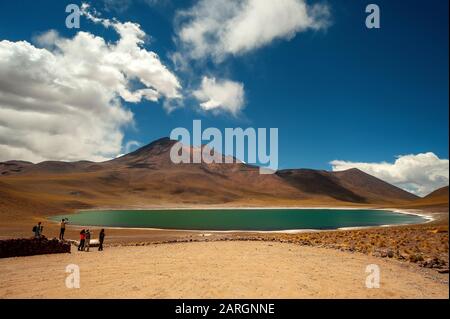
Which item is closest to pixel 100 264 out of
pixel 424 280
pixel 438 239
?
pixel 424 280

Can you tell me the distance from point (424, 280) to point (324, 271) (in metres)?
4.06

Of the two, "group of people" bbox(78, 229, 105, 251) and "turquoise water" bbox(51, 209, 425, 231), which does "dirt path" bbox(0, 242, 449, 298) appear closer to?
"group of people" bbox(78, 229, 105, 251)

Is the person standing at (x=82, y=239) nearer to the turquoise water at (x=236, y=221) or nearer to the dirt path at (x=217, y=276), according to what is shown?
the dirt path at (x=217, y=276)

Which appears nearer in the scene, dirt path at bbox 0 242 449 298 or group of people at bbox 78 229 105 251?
dirt path at bbox 0 242 449 298

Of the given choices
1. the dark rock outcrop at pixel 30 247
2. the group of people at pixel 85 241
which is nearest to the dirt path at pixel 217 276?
the dark rock outcrop at pixel 30 247

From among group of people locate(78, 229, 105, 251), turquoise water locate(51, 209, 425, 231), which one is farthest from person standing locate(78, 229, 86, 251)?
turquoise water locate(51, 209, 425, 231)

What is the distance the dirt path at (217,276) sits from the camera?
1312 cm

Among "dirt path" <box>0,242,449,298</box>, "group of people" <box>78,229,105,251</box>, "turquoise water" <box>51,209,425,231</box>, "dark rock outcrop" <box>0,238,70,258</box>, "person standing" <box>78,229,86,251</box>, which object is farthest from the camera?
"turquoise water" <box>51,209,425,231</box>

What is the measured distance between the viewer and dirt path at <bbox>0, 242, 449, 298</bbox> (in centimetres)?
1312

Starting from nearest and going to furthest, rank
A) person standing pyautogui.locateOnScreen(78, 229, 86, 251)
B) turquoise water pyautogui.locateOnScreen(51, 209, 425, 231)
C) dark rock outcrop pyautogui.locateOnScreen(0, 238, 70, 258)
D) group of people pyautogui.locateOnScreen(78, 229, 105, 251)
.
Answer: dark rock outcrop pyautogui.locateOnScreen(0, 238, 70, 258) → group of people pyautogui.locateOnScreen(78, 229, 105, 251) → person standing pyautogui.locateOnScreen(78, 229, 86, 251) → turquoise water pyautogui.locateOnScreen(51, 209, 425, 231)

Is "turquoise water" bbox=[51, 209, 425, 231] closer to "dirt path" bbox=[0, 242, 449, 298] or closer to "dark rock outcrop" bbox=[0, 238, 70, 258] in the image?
"dark rock outcrop" bbox=[0, 238, 70, 258]

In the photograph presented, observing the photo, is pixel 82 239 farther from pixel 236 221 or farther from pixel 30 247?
pixel 236 221

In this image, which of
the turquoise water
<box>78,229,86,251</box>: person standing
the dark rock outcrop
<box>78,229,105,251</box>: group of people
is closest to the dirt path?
the dark rock outcrop
